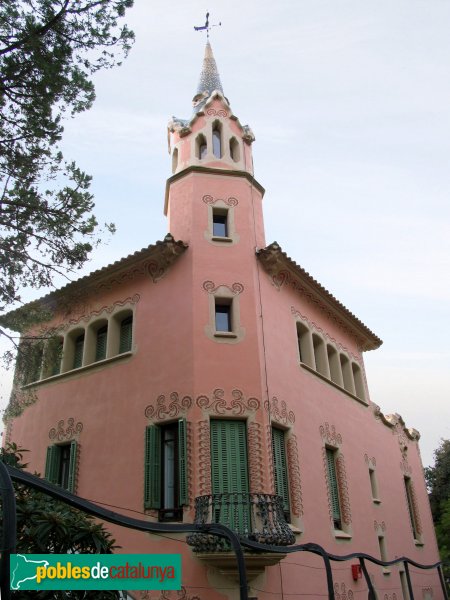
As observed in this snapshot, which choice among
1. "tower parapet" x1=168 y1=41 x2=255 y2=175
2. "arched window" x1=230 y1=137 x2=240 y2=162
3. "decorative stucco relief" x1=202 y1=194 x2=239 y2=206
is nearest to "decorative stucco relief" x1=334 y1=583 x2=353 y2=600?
"decorative stucco relief" x1=202 y1=194 x2=239 y2=206

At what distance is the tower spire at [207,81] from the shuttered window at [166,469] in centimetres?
1037

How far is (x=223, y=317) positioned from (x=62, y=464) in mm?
5686

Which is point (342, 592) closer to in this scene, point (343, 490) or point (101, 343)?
point (343, 490)

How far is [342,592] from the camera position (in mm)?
13766

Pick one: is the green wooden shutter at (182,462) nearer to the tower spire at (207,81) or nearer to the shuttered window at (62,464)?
the shuttered window at (62,464)

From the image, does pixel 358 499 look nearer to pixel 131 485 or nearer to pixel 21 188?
pixel 131 485

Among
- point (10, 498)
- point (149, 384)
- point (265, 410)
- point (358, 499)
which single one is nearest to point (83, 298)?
point (149, 384)

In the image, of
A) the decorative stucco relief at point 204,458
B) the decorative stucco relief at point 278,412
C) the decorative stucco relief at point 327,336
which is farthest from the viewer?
the decorative stucco relief at point 327,336

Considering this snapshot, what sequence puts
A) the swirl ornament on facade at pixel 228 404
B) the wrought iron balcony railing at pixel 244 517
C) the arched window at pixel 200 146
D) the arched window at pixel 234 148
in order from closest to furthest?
the wrought iron balcony railing at pixel 244 517 → the swirl ornament on facade at pixel 228 404 → the arched window at pixel 200 146 → the arched window at pixel 234 148

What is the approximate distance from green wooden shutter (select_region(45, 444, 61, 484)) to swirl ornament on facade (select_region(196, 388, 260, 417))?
4.73m

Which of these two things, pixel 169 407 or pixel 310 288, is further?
pixel 310 288

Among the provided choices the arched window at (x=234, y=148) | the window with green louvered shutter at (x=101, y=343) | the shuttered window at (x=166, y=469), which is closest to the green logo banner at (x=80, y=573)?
the shuttered window at (x=166, y=469)

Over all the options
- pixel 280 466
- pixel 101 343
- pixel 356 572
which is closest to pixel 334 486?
pixel 356 572

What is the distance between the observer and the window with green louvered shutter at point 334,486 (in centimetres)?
1496
